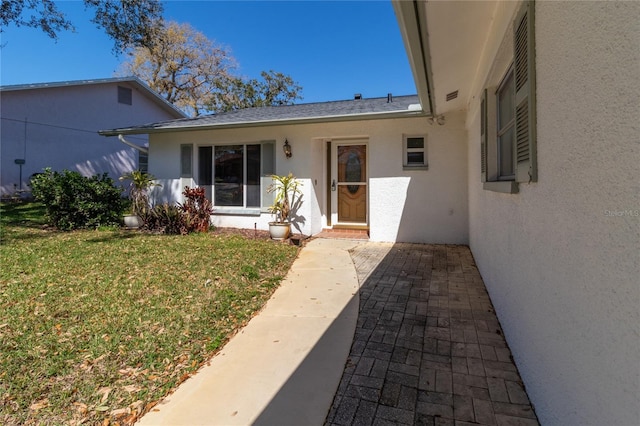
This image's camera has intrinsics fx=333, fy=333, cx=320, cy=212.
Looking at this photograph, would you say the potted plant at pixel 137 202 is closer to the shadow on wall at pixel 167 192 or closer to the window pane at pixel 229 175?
the shadow on wall at pixel 167 192

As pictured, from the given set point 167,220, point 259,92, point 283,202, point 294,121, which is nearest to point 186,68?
point 259,92

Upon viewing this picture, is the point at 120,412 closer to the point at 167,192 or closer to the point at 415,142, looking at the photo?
the point at 415,142

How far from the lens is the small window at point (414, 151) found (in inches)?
302

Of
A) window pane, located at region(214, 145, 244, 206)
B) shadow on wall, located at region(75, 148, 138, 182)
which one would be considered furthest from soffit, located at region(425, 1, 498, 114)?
shadow on wall, located at region(75, 148, 138, 182)

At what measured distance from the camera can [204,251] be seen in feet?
20.7

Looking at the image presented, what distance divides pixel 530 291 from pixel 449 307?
1.69m

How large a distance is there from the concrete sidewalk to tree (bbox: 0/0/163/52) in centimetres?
963

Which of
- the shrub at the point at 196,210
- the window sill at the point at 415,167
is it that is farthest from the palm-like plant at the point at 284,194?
the window sill at the point at 415,167

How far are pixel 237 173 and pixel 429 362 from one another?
759cm

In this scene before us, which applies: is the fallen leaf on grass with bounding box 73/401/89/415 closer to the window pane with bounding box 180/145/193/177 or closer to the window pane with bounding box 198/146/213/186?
the window pane with bounding box 198/146/213/186

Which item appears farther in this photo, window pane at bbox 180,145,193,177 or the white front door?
window pane at bbox 180,145,193,177

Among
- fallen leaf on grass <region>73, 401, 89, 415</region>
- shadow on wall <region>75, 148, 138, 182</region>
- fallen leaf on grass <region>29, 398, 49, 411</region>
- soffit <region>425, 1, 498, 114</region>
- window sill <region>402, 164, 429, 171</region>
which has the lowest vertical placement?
fallen leaf on grass <region>73, 401, 89, 415</region>

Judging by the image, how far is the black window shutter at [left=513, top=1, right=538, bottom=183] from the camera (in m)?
2.12

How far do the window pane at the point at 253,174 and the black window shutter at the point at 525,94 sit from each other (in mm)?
7125
